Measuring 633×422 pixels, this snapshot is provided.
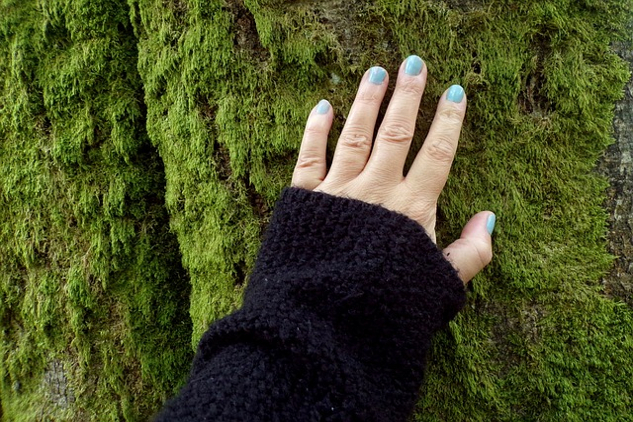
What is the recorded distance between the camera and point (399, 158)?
1537 millimetres

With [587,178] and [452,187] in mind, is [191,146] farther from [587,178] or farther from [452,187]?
[587,178]

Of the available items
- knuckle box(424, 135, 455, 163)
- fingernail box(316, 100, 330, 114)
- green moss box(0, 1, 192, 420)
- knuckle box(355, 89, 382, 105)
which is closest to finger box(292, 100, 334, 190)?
fingernail box(316, 100, 330, 114)

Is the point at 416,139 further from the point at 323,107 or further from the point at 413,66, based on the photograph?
the point at 323,107

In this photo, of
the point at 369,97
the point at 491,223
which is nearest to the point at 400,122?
the point at 369,97

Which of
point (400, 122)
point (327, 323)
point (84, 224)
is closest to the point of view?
point (327, 323)

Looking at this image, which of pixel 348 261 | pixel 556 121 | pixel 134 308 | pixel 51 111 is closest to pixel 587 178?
pixel 556 121

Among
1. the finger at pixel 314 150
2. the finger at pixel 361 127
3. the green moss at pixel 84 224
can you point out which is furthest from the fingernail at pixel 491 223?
the green moss at pixel 84 224

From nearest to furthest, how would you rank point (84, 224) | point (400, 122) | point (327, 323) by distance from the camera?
point (327, 323) < point (400, 122) < point (84, 224)

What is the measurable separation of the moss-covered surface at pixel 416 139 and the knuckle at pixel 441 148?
11 cm

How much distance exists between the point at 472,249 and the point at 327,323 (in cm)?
56

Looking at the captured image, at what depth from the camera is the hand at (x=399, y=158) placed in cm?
152

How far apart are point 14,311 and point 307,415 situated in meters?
1.51

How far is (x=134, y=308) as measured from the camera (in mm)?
1896

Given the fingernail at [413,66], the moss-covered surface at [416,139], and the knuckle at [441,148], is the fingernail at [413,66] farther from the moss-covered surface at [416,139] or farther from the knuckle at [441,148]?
the knuckle at [441,148]
